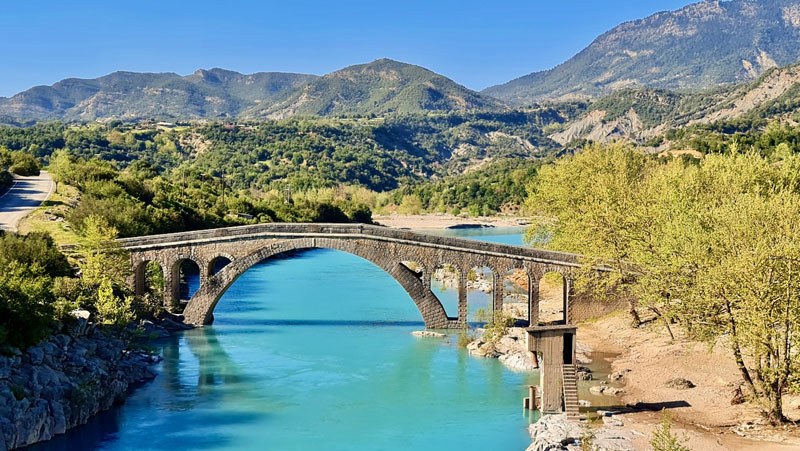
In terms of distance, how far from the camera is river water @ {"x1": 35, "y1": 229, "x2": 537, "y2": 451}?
30891 mm

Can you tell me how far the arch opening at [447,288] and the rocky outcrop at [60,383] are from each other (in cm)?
2374

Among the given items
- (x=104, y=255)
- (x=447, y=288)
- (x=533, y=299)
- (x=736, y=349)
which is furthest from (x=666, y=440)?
(x=447, y=288)

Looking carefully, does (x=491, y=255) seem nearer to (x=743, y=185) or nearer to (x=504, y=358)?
(x=504, y=358)

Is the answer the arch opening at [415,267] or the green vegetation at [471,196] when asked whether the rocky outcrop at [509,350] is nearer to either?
the arch opening at [415,267]

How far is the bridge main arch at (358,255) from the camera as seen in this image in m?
46.9

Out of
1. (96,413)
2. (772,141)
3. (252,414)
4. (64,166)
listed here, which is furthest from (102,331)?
(772,141)

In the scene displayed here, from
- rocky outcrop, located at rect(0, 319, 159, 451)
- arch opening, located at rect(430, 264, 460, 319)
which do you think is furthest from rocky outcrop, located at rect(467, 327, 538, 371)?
rocky outcrop, located at rect(0, 319, 159, 451)

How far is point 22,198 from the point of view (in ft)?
212

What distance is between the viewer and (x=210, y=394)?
36.5 metres

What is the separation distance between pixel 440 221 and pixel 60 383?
114 m

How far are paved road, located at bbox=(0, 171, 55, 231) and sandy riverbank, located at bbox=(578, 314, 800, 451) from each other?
37.2 meters

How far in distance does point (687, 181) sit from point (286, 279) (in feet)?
122

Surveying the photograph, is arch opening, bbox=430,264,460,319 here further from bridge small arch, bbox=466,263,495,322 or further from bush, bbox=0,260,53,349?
bush, bbox=0,260,53,349

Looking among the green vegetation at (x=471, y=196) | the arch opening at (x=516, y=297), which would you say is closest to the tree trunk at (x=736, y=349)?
the arch opening at (x=516, y=297)
